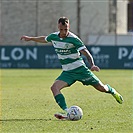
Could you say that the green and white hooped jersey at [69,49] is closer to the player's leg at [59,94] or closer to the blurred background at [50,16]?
the player's leg at [59,94]

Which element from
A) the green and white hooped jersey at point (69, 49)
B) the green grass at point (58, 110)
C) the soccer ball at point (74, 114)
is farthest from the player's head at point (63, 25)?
the green grass at point (58, 110)

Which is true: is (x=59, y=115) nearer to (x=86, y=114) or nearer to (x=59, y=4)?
(x=86, y=114)

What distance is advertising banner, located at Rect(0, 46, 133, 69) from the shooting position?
36.3 m

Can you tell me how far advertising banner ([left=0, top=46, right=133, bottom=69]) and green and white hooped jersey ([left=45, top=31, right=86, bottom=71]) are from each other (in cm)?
2457

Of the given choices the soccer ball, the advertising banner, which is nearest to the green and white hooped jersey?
the soccer ball

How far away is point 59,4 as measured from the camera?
5012 centimetres

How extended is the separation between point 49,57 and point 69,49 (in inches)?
980

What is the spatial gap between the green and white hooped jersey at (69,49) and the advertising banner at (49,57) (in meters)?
24.6

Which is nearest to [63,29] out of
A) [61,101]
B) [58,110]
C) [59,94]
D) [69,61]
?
[69,61]

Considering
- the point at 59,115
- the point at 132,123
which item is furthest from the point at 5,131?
the point at 132,123

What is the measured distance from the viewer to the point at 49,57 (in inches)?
1431

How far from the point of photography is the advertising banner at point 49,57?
119ft

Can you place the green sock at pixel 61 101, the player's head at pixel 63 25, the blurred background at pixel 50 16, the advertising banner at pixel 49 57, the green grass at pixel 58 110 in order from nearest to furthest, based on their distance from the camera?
the green grass at pixel 58 110 < the player's head at pixel 63 25 < the green sock at pixel 61 101 < the advertising banner at pixel 49 57 < the blurred background at pixel 50 16

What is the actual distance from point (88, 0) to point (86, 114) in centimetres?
3810
